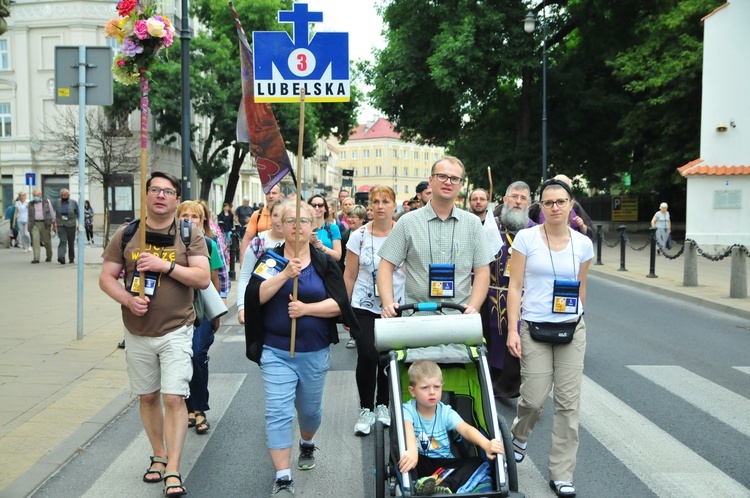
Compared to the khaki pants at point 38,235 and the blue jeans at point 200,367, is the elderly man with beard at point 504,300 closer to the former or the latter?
the blue jeans at point 200,367

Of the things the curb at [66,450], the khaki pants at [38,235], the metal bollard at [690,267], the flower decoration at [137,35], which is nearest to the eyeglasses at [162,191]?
the flower decoration at [137,35]

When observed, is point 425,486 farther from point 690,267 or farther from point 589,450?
point 690,267

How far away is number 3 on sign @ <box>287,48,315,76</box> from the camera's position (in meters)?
7.92

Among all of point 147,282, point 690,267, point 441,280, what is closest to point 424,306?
point 441,280

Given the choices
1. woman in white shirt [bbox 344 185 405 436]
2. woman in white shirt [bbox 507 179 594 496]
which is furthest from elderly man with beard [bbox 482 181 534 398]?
woman in white shirt [bbox 507 179 594 496]

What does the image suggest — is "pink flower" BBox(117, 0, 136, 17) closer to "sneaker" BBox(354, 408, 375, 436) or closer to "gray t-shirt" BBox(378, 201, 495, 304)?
"gray t-shirt" BBox(378, 201, 495, 304)

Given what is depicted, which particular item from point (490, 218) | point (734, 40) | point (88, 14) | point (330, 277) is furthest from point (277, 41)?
point (88, 14)

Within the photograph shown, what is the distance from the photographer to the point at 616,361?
824 centimetres

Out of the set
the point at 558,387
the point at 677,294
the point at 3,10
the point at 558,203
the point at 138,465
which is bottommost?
the point at 138,465

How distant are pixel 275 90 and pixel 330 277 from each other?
4.00m

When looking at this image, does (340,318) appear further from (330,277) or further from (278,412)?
(278,412)

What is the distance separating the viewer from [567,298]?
4.50 metres

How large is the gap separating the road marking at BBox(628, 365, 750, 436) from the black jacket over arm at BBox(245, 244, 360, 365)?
10.5 ft

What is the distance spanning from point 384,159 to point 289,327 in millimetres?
133272
